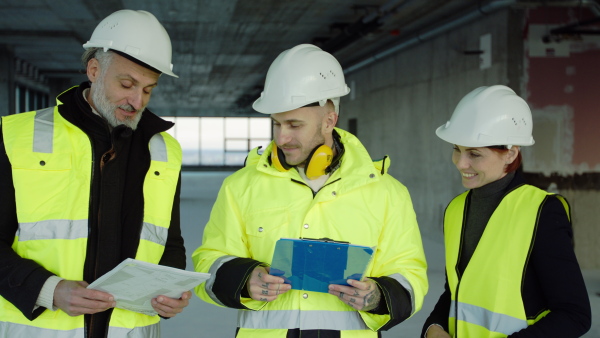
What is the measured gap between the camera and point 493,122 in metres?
2.19

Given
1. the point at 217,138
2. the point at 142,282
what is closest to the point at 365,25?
the point at 142,282

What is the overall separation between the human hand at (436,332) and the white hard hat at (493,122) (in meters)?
0.66

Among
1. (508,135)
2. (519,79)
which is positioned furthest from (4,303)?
(519,79)

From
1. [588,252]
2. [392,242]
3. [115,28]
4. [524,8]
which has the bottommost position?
[588,252]

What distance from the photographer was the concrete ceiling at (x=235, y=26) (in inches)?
364

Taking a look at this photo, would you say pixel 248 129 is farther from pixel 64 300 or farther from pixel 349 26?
pixel 64 300

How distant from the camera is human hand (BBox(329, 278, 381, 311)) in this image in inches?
74.8

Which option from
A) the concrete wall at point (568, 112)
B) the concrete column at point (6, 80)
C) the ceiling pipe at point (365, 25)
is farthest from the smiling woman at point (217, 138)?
the concrete wall at point (568, 112)

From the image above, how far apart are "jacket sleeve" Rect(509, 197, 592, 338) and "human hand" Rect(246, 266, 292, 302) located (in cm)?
73

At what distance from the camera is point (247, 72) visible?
58.7 ft

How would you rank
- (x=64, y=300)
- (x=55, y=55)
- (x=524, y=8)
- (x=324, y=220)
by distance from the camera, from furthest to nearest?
1. (x=55, y=55)
2. (x=524, y=8)
3. (x=324, y=220)
4. (x=64, y=300)

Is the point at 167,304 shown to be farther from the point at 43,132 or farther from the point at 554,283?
the point at 554,283

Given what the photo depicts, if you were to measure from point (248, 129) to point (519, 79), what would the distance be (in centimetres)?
2869

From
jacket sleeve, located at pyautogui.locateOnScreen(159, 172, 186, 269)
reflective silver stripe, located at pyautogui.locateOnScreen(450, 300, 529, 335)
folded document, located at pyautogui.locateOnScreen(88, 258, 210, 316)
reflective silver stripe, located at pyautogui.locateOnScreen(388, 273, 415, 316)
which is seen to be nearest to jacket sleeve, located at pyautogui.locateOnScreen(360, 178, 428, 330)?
reflective silver stripe, located at pyautogui.locateOnScreen(388, 273, 415, 316)
